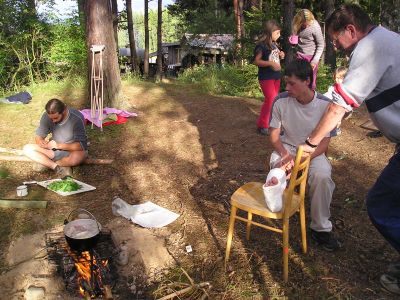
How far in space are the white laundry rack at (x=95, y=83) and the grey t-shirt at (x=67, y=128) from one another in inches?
60.3

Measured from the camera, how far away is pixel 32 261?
318 cm

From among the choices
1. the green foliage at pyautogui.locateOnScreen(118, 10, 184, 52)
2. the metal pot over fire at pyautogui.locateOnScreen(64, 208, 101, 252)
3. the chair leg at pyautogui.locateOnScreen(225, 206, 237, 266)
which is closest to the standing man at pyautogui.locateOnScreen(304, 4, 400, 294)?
the chair leg at pyautogui.locateOnScreen(225, 206, 237, 266)

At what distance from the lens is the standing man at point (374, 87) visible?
7.36 ft

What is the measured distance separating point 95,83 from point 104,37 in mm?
901

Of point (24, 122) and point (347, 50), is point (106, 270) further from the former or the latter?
point (24, 122)

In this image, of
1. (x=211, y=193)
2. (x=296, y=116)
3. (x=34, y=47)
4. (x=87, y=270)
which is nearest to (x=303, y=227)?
(x=296, y=116)

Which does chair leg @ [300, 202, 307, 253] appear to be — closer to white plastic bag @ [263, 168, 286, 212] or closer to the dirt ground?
the dirt ground

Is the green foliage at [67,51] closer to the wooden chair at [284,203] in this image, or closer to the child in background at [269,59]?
the child in background at [269,59]

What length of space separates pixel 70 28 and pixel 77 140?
621cm

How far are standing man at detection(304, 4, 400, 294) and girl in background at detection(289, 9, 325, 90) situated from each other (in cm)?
331

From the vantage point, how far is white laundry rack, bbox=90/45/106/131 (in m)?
6.63

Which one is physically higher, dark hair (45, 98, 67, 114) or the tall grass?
dark hair (45, 98, 67, 114)

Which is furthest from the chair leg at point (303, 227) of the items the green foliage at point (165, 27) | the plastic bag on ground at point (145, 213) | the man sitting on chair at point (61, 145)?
the green foliage at point (165, 27)

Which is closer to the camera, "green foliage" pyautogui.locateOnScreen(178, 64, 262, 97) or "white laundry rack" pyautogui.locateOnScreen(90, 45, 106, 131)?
"white laundry rack" pyautogui.locateOnScreen(90, 45, 106, 131)
